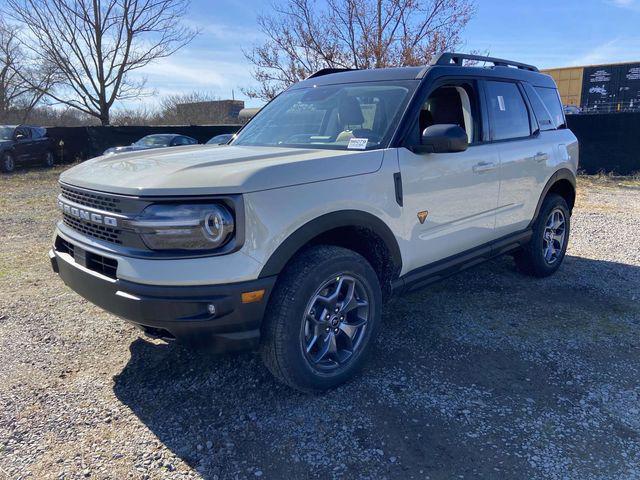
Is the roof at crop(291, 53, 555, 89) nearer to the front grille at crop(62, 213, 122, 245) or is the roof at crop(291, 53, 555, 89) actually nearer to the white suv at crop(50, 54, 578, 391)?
the white suv at crop(50, 54, 578, 391)

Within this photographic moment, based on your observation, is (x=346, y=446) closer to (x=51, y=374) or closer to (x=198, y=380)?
(x=198, y=380)

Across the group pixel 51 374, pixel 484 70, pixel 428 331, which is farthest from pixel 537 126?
pixel 51 374

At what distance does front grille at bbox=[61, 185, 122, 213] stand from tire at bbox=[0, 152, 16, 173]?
54.0 feet

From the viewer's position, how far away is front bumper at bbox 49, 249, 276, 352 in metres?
2.34

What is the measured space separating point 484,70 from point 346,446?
3140 mm

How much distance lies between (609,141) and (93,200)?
13728 mm

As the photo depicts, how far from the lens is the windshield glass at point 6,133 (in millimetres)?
17119

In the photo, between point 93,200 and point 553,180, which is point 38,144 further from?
point 553,180

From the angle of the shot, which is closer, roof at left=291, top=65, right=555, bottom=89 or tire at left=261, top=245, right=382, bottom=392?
tire at left=261, top=245, right=382, bottom=392

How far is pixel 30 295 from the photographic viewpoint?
15.0 ft

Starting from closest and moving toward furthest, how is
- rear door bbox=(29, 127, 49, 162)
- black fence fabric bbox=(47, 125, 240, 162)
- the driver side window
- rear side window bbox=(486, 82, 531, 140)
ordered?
1. the driver side window
2. rear side window bbox=(486, 82, 531, 140)
3. rear door bbox=(29, 127, 49, 162)
4. black fence fabric bbox=(47, 125, 240, 162)

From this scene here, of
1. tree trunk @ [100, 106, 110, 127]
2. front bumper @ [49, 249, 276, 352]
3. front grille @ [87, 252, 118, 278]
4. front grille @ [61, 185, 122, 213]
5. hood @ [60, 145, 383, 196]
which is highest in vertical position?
tree trunk @ [100, 106, 110, 127]

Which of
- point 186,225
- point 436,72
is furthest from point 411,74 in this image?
point 186,225

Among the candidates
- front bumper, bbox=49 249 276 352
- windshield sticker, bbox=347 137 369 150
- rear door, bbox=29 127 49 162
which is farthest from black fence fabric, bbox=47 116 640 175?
rear door, bbox=29 127 49 162
